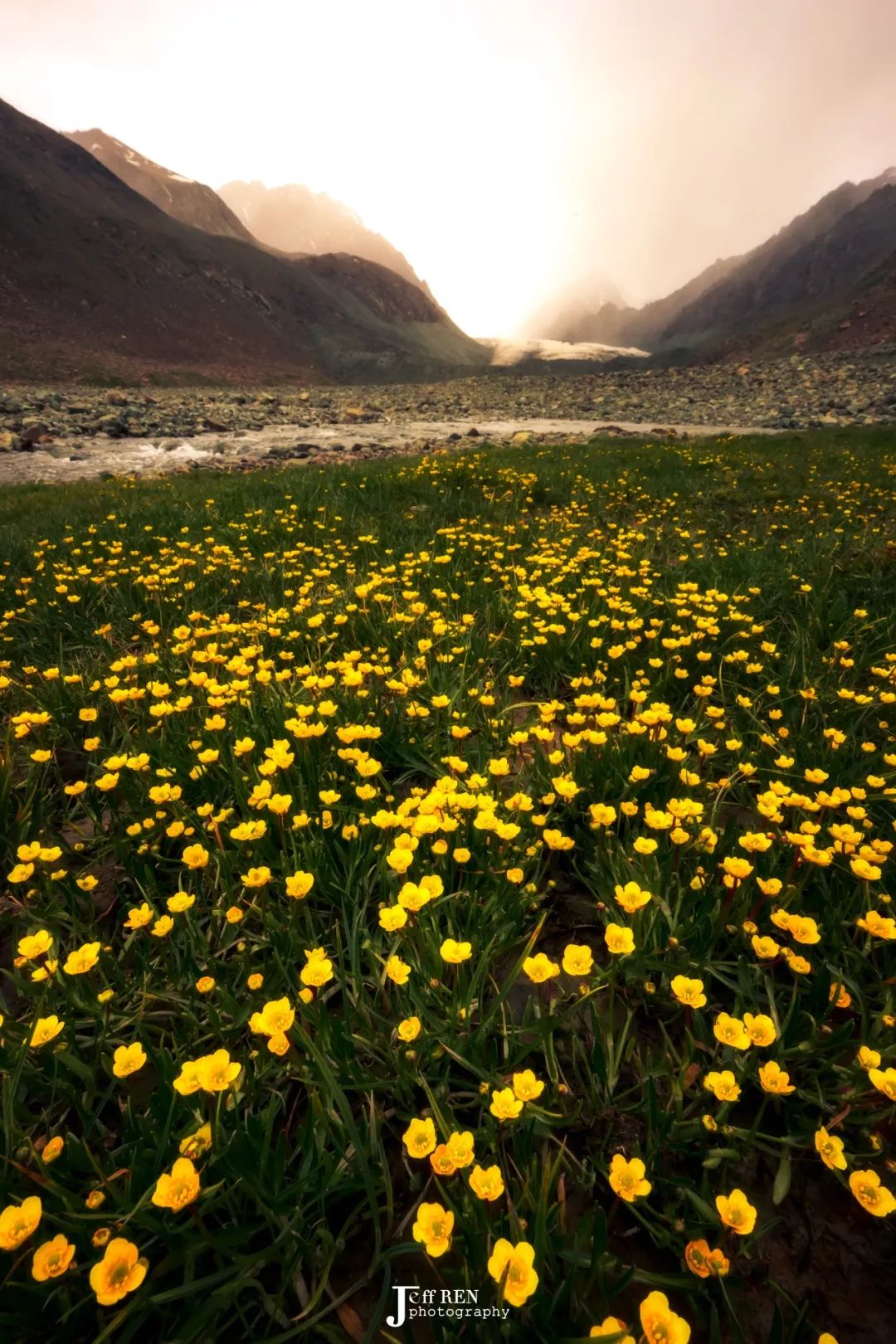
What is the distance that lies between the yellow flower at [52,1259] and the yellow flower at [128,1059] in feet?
1.10

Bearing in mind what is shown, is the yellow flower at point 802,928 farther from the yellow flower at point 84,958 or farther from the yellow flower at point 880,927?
the yellow flower at point 84,958

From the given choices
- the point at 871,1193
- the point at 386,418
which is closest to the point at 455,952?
the point at 871,1193

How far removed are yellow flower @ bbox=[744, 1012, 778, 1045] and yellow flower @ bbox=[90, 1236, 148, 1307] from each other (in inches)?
59.6

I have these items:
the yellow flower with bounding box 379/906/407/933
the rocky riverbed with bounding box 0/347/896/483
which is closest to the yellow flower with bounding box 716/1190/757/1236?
the yellow flower with bounding box 379/906/407/933

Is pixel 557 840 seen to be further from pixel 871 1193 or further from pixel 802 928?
pixel 871 1193

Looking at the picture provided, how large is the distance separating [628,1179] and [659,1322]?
24cm

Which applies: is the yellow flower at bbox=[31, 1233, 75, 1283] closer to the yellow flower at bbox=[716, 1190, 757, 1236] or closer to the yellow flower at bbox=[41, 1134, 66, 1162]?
the yellow flower at bbox=[41, 1134, 66, 1162]

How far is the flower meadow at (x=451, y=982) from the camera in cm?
134

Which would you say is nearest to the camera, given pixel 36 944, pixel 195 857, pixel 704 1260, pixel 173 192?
pixel 704 1260

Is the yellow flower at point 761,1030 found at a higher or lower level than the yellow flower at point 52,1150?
higher

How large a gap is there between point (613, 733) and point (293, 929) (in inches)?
71.4

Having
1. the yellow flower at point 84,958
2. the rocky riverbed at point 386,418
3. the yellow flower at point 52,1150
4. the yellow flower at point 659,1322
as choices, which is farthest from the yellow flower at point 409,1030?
the rocky riverbed at point 386,418

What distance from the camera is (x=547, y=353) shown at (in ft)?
526

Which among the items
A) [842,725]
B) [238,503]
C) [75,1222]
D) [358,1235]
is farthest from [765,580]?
[238,503]
